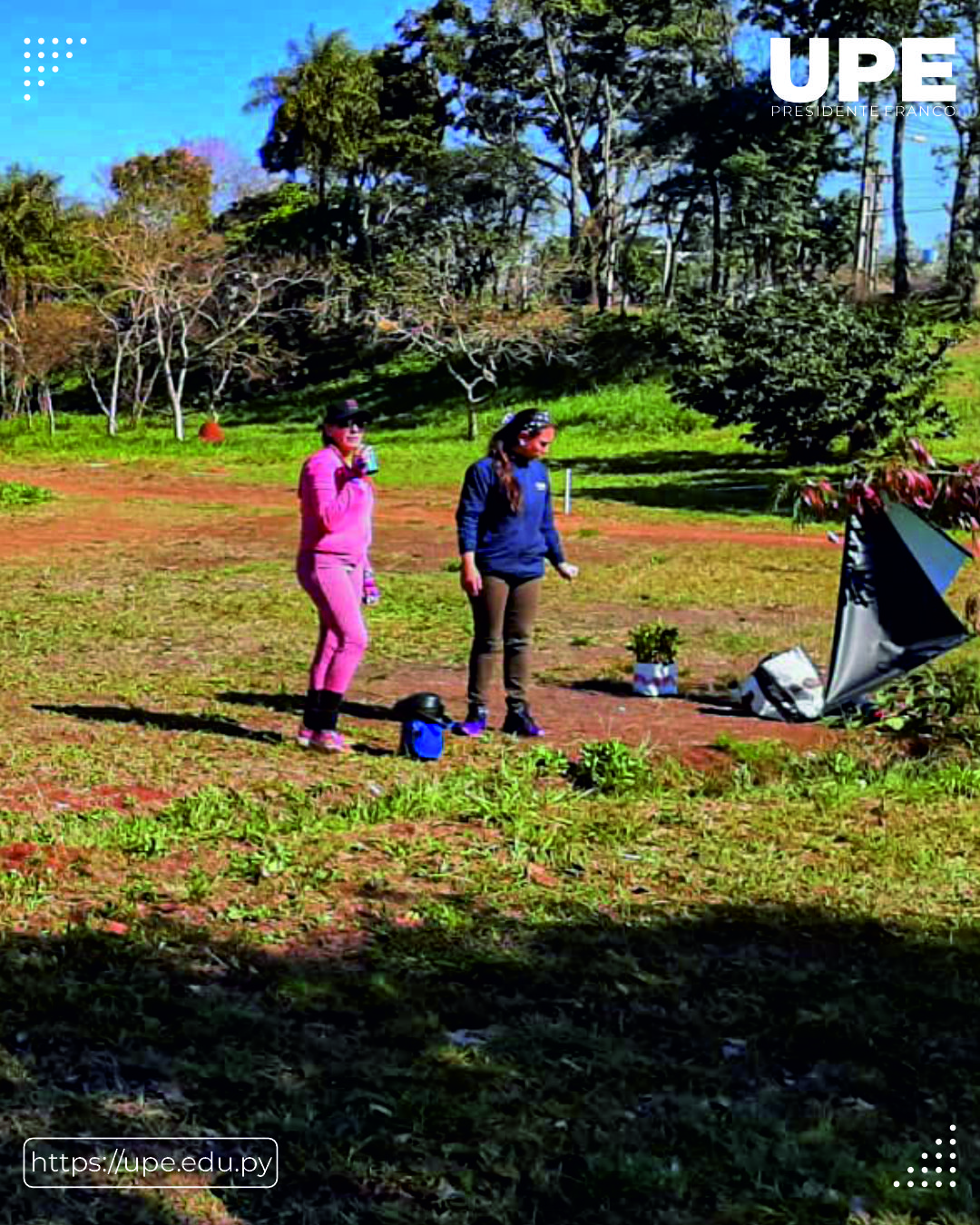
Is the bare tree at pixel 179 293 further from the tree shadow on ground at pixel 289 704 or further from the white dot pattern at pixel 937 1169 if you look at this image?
the white dot pattern at pixel 937 1169

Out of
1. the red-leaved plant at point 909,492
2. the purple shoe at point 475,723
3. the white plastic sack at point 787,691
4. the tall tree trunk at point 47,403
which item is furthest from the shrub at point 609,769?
the tall tree trunk at point 47,403

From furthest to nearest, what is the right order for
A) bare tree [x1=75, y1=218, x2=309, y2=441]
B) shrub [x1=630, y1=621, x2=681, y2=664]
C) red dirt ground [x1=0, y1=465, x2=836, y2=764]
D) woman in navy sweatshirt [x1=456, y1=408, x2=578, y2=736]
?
1. bare tree [x1=75, y1=218, x2=309, y2=441]
2. shrub [x1=630, y1=621, x2=681, y2=664]
3. red dirt ground [x1=0, y1=465, x2=836, y2=764]
4. woman in navy sweatshirt [x1=456, y1=408, x2=578, y2=736]

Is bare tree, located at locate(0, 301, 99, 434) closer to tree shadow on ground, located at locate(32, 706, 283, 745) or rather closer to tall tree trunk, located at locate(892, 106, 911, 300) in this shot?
tall tree trunk, located at locate(892, 106, 911, 300)

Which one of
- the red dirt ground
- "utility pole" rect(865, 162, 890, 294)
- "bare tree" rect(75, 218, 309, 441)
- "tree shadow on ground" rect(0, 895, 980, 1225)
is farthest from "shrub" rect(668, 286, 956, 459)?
"utility pole" rect(865, 162, 890, 294)

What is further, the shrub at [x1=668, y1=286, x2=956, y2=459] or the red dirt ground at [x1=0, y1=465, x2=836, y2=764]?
the shrub at [x1=668, y1=286, x2=956, y2=459]

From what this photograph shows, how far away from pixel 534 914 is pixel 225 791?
1800 millimetres

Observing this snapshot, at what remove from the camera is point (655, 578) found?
44.6ft

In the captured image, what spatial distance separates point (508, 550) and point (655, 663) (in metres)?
1.69

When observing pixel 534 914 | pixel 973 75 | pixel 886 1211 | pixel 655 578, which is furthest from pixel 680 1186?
pixel 973 75

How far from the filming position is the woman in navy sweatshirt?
707cm

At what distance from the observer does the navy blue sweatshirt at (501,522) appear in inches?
278

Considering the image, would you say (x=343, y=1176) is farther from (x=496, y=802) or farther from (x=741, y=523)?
(x=741, y=523)

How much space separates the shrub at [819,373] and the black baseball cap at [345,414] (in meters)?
14.8

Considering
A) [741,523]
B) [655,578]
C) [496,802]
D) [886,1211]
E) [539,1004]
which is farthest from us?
[741,523]
